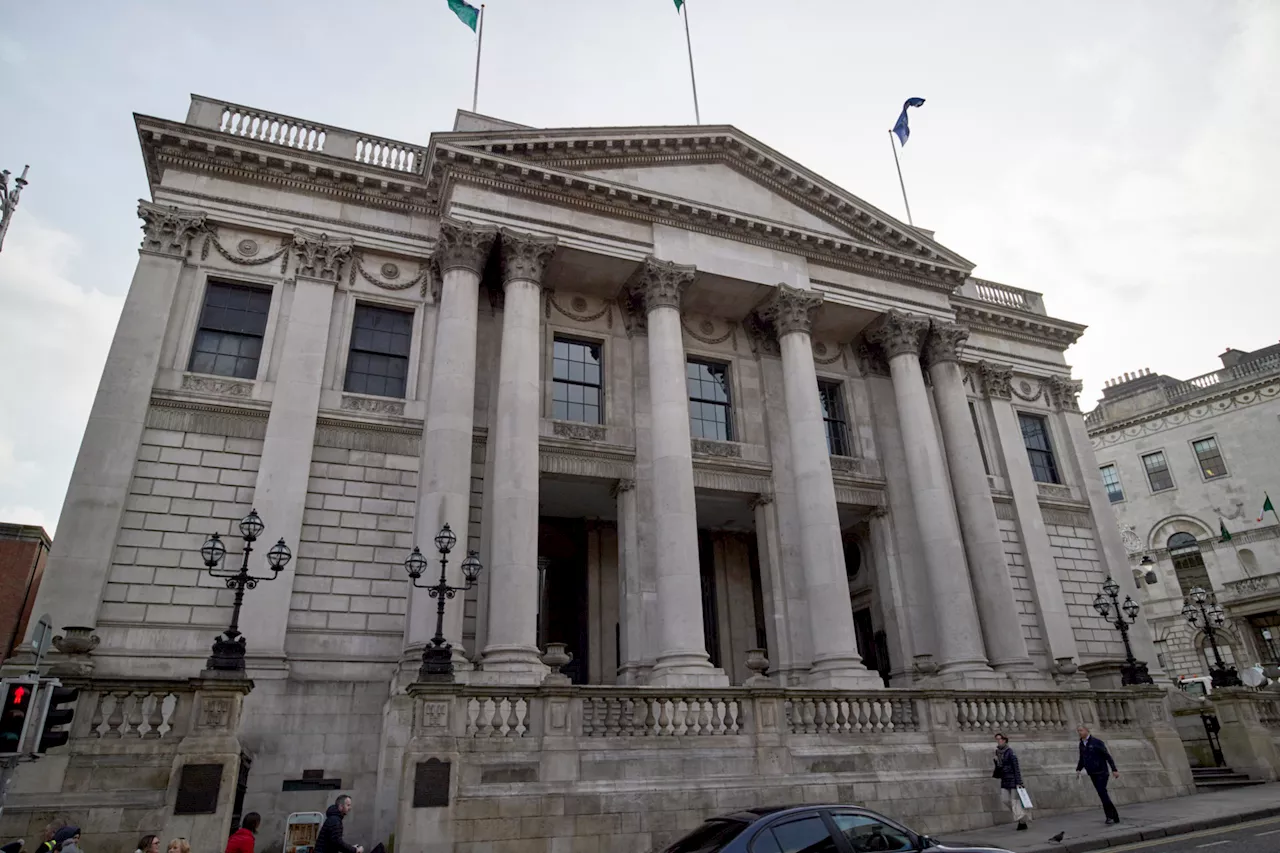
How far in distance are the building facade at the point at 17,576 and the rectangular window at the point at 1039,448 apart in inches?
1324

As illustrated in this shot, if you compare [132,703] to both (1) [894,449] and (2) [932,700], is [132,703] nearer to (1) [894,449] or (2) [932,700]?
(2) [932,700]

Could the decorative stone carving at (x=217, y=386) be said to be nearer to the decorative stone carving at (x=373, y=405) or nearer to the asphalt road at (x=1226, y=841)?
the decorative stone carving at (x=373, y=405)

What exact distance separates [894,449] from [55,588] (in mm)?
23015

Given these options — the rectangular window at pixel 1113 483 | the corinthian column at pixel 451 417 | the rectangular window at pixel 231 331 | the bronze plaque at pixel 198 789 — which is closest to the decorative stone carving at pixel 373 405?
the corinthian column at pixel 451 417

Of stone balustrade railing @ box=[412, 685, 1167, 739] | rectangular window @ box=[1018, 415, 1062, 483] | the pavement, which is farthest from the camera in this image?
rectangular window @ box=[1018, 415, 1062, 483]

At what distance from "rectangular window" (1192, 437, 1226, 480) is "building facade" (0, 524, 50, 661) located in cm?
5451

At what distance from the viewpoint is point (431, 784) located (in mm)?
12492

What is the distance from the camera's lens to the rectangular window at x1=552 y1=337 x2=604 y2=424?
74.7 ft

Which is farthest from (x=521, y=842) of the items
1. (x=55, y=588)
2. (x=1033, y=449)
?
(x=1033, y=449)

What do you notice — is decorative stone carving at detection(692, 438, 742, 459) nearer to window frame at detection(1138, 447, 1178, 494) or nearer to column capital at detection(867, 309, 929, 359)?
column capital at detection(867, 309, 929, 359)

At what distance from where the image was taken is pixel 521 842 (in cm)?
1268

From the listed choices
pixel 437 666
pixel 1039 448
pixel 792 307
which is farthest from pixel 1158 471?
pixel 437 666

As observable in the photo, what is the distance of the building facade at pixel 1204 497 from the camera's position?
4116 cm

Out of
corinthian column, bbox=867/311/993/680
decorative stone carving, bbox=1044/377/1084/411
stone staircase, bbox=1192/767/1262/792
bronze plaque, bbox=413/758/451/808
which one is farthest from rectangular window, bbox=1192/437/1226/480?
bronze plaque, bbox=413/758/451/808
